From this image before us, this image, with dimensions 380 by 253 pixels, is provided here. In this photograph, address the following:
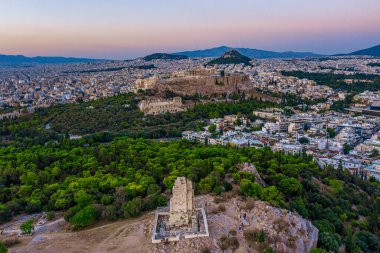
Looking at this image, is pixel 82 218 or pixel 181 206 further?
pixel 82 218

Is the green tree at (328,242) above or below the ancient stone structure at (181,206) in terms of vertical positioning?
below

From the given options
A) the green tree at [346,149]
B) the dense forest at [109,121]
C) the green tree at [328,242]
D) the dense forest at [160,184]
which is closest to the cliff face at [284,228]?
the green tree at [328,242]

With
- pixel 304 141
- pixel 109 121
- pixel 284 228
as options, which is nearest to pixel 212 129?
pixel 304 141

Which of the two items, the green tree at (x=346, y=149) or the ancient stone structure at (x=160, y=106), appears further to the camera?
the ancient stone structure at (x=160, y=106)

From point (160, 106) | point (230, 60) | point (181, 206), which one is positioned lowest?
point (160, 106)

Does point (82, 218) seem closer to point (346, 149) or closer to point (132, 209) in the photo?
point (132, 209)

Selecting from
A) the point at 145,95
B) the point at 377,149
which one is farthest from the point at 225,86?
the point at 377,149

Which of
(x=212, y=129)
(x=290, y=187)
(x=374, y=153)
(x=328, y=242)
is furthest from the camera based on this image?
(x=212, y=129)

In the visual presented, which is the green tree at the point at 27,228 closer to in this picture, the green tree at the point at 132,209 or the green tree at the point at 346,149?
the green tree at the point at 132,209

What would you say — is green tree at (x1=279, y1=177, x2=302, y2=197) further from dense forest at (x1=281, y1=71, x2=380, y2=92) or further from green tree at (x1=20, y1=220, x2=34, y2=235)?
dense forest at (x1=281, y1=71, x2=380, y2=92)
